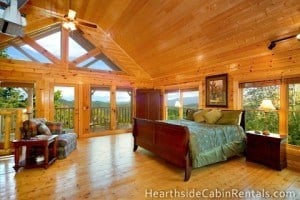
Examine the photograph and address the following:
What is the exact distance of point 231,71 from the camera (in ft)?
16.4

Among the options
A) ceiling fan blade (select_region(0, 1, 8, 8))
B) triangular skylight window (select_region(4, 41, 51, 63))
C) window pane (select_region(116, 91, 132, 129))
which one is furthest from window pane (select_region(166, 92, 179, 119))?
ceiling fan blade (select_region(0, 1, 8, 8))

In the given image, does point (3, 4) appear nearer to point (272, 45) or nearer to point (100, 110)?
point (100, 110)

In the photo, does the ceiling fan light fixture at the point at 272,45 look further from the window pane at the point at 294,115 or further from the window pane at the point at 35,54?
the window pane at the point at 35,54

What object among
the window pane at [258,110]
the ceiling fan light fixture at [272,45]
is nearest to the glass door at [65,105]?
the window pane at [258,110]

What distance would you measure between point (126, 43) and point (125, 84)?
6.06 feet

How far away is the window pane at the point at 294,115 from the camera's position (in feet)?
12.6

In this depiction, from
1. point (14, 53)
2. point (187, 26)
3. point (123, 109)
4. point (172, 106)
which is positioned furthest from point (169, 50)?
point (14, 53)

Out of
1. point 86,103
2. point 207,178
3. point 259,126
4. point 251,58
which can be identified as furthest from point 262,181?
point 86,103

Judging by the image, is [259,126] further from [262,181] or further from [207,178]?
[207,178]

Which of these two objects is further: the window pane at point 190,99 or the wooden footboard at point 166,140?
the window pane at point 190,99

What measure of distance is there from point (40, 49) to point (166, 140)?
5014 millimetres

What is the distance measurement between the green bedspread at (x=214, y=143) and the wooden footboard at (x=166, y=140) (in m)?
0.14

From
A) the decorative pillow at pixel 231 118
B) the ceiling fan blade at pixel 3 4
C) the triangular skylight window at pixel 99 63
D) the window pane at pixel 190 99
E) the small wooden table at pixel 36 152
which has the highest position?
the ceiling fan blade at pixel 3 4

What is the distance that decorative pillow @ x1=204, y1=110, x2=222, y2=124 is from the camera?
4585mm
